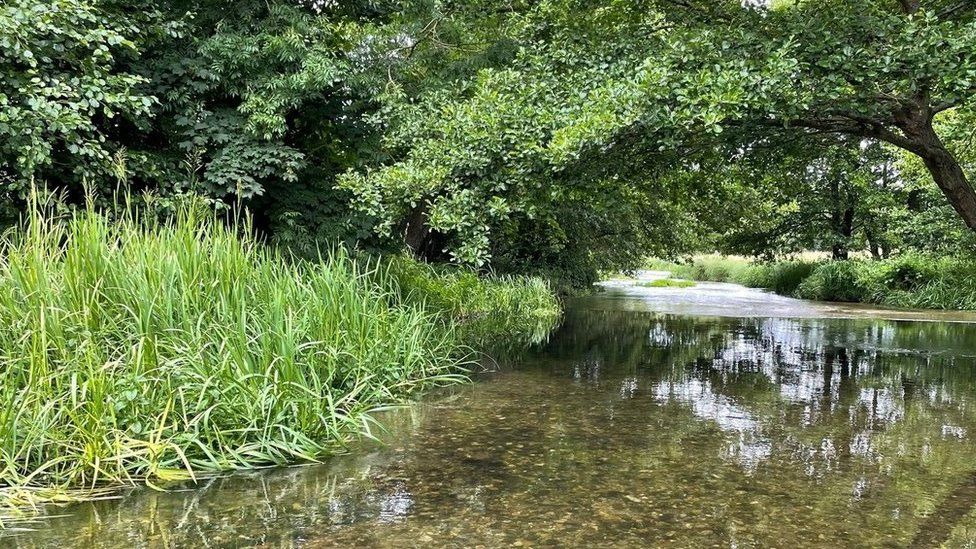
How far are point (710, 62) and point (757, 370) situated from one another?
3613 millimetres

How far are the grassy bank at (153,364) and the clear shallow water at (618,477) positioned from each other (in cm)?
28

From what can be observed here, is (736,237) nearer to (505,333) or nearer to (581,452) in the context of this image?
(505,333)

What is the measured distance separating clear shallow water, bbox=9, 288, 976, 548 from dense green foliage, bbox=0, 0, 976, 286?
2.09 metres

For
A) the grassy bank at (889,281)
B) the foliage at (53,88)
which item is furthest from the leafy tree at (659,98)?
the grassy bank at (889,281)

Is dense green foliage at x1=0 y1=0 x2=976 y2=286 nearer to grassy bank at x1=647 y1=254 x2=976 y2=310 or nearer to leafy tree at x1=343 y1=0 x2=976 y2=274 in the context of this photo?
leafy tree at x1=343 y1=0 x2=976 y2=274

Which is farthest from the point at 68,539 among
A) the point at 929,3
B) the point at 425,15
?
the point at 929,3

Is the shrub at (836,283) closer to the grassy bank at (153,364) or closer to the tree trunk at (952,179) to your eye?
the tree trunk at (952,179)

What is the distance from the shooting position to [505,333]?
10.4 meters

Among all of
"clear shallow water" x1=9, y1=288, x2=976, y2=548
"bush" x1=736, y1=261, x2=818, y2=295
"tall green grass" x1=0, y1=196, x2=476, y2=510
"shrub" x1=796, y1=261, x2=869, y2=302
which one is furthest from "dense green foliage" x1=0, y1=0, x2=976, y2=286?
"bush" x1=736, y1=261, x2=818, y2=295

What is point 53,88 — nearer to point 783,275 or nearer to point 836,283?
point 836,283

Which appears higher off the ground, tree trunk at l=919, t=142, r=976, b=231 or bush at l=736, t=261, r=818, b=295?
tree trunk at l=919, t=142, r=976, b=231

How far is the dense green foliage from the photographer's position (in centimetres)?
568

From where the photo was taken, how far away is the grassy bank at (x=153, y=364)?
133 inches

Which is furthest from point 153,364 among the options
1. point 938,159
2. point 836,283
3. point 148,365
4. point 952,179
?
point 836,283
